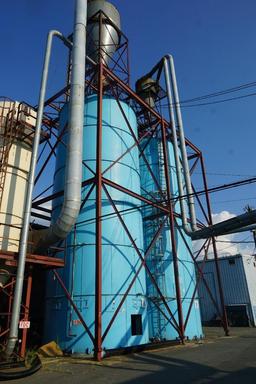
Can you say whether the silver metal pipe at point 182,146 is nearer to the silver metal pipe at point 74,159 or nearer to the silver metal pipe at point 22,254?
the silver metal pipe at point 74,159

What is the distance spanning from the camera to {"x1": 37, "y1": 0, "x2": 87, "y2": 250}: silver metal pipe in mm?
13094

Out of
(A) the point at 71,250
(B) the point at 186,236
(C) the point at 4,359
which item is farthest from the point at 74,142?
(B) the point at 186,236

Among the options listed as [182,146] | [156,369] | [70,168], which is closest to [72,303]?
[156,369]

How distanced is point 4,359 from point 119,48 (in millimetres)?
20700

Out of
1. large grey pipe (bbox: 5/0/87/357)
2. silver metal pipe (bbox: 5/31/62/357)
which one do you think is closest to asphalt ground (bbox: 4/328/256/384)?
silver metal pipe (bbox: 5/31/62/357)

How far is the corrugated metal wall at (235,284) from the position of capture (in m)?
35.8

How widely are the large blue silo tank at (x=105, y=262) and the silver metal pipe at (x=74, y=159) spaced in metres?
1.89

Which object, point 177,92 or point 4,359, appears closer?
point 4,359

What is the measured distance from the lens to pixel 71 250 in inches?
595

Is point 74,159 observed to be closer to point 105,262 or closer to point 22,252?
point 22,252

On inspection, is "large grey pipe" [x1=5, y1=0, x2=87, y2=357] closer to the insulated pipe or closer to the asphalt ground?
the insulated pipe

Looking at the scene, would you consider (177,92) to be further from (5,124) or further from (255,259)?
(255,259)

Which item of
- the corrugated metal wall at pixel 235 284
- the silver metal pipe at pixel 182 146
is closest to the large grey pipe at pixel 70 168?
the silver metal pipe at pixel 182 146

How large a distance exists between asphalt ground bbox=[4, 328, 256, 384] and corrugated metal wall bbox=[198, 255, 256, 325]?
2487 centimetres
